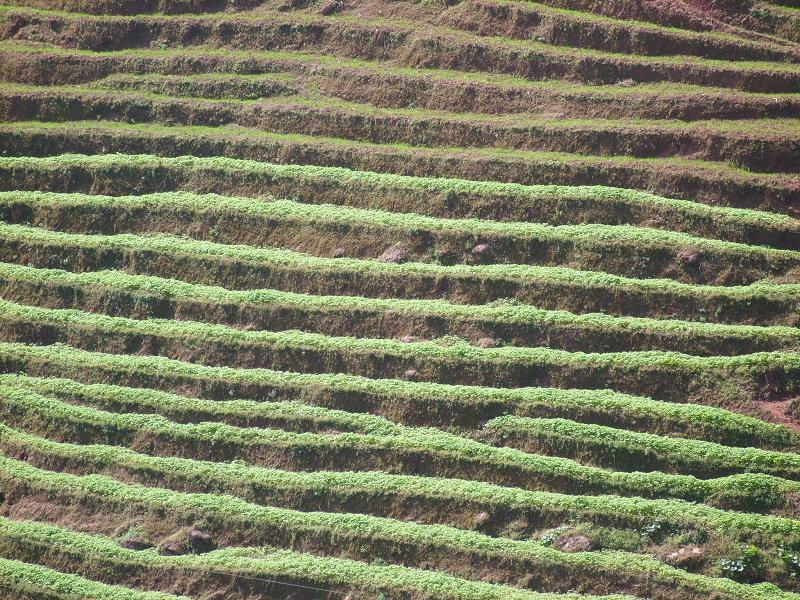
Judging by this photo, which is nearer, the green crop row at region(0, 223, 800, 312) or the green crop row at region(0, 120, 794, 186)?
the green crop row at region(0, 223, 800, 312)

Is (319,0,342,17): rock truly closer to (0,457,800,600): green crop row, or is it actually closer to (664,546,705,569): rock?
(0,457,800,600): green crop row

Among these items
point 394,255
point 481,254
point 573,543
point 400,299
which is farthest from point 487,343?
point 573,543

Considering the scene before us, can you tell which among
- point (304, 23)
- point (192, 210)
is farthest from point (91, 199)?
point (304, 23)

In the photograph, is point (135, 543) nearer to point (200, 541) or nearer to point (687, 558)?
point (200, 541)

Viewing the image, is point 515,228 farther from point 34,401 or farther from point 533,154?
point 34,401

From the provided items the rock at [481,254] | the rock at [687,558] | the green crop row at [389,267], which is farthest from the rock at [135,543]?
the rock at [687,558]

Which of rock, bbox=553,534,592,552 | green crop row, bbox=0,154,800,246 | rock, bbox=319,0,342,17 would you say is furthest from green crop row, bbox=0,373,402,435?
rock, bbox=319,0,342,17

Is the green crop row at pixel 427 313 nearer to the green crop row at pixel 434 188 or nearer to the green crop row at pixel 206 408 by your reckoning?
the green crop row at pixel 206 408
